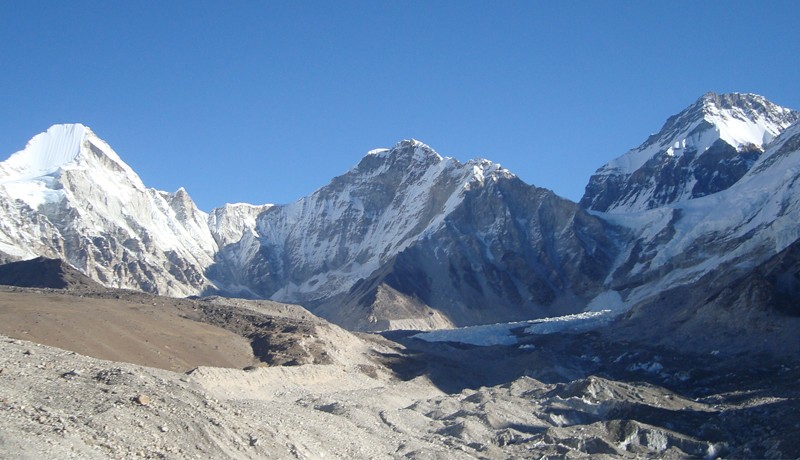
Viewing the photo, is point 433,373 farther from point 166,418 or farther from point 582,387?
point 166,418

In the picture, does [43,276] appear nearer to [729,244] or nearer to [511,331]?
[511,331]

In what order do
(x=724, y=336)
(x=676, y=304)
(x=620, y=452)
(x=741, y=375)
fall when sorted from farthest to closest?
(x=676, y=304)
(x=724, y=336)
(x=741, y=375)
(x=620, y=452)

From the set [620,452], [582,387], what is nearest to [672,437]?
[620,452]

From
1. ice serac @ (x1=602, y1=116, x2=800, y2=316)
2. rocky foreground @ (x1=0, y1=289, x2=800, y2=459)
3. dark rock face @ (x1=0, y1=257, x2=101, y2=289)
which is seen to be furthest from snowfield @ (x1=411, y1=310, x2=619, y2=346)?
dark rock face @ (x1=0, y1=257, x2=101, y2=289)

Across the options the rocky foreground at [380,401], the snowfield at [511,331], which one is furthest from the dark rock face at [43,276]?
the snowfield at [511,331]

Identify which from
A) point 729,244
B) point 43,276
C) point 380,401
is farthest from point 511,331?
point 380,401
